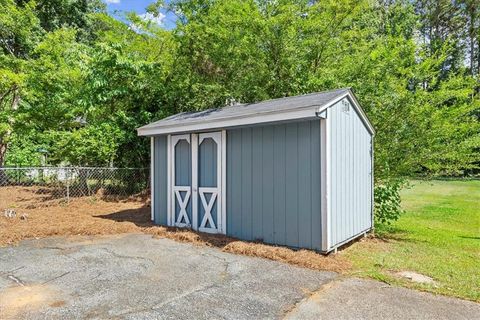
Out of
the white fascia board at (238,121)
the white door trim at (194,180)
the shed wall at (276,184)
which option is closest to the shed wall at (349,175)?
the shed wall at (276,184)

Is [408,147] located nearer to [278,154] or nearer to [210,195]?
[278,154]

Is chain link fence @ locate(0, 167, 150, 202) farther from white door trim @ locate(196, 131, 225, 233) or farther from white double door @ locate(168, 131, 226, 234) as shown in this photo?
white door trim @ locate(196, 131, 225, 233)

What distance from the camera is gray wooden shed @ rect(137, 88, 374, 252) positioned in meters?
4.87

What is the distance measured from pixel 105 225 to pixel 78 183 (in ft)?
10.8

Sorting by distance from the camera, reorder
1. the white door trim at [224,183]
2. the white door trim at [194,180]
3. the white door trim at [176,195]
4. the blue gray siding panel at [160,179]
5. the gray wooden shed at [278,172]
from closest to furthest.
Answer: the gray wooden shed at [278,172] → the white door trim at [224,183] → the white door trim at [194,180] → the white door trim at [176,195] → the blue gray siding panel at [160,179]

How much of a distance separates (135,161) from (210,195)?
5199 millimetres

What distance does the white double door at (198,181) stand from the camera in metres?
6.02

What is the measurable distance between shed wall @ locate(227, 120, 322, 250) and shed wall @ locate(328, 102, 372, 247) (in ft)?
0.96

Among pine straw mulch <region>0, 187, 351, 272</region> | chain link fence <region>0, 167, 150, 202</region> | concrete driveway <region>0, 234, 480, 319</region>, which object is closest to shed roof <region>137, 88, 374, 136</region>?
pine straw mulch <region>0, 187, 351, 272</region>

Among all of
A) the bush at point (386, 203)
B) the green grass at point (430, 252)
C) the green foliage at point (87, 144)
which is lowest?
the green grass at point (430, 252)

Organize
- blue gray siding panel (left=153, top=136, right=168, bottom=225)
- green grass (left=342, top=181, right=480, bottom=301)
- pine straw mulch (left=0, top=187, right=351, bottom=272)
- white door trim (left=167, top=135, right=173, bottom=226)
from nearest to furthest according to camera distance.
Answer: green grass (left=342, top=181, right=480, bottom=301) → pine straw mulch (left=0, top=187, right=351, bottom=272) → white door trim (left=167, top=135, right=173, bottom=226) → blue gray siding panel (left=153, top=136, right=168, bottom=225)

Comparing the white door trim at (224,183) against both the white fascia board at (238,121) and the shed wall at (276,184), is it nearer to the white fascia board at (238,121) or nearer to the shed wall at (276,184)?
the shed wall at (276,184)

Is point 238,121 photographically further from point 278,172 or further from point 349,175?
point 349,175

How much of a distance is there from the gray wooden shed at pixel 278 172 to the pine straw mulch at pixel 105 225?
0.99 feet
